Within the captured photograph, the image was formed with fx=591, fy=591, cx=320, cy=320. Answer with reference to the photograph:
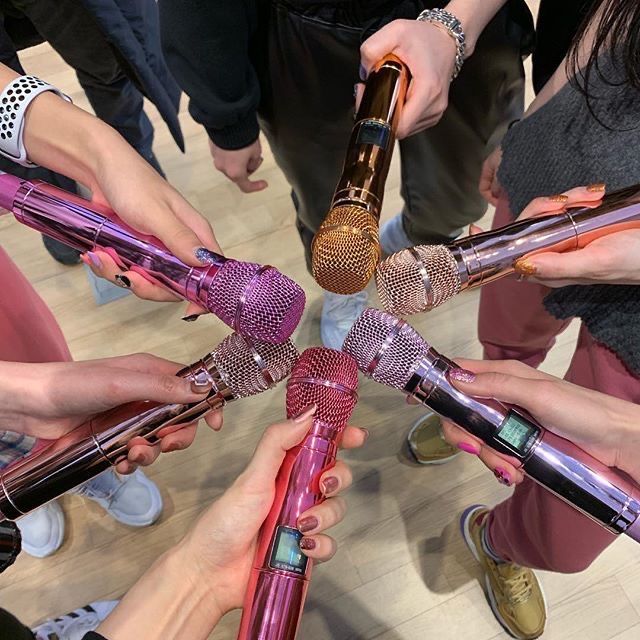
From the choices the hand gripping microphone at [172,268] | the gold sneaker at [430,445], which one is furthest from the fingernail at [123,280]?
the gold sneaker at [430,445]

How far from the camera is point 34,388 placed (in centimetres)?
60

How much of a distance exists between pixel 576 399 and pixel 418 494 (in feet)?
1.89

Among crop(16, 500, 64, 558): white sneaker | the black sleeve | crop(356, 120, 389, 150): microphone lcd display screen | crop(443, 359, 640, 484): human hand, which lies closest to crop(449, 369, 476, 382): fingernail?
crop(443, 359, 640, 484): human hand

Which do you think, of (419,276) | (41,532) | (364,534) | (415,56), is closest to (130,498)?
(41,532)

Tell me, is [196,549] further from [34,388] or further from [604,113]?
[604,113]

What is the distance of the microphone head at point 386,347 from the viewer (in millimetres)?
538

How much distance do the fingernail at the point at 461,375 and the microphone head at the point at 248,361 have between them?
0.15 m

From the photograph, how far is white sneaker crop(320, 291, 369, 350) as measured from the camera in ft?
3.70

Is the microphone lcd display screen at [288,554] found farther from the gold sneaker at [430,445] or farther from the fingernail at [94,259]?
the gold sneaker at [430,445]

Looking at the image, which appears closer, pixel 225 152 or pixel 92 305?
pixel 225 152

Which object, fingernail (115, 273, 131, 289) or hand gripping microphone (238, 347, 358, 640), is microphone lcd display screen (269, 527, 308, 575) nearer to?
hand gripping microphone (238, 347, 358, 640)

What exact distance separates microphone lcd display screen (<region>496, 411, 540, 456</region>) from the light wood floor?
1.84ft

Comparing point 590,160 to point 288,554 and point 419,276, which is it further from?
point 288,554

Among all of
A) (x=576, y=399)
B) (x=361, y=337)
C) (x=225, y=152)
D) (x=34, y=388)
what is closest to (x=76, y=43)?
(x=225, y=152)
